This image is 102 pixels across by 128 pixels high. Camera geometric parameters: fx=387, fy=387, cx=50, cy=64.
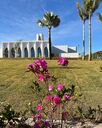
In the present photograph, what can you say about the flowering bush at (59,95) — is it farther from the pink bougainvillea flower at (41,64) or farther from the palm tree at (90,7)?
the palm tree at (90,7)

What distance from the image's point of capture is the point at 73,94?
5.59 m

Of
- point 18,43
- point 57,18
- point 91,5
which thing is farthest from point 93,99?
point 18,43

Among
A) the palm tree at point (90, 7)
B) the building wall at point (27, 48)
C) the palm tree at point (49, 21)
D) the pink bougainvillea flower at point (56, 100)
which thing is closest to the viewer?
the pink bougainvillea flower at point (56, 100)

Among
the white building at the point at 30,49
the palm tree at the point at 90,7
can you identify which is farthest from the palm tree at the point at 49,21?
the white building at the point at 30,49

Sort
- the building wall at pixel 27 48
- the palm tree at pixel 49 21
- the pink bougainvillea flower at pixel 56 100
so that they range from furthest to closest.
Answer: the building wall at pixel 27 48, the palm tree at pixel 49 21, the pink bougainvillea flower at pixel 56 100

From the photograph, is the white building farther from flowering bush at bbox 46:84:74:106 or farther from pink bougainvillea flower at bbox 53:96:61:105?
pink bougainvillea flower at bbox 53:96:61:105

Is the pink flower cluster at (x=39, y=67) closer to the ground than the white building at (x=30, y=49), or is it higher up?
closer to the ground

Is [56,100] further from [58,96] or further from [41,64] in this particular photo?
[41,64]

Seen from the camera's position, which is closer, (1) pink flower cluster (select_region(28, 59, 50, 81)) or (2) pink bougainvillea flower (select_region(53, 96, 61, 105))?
(2) pink bougainvillea flower (select_region(53, 96, 61, 105))

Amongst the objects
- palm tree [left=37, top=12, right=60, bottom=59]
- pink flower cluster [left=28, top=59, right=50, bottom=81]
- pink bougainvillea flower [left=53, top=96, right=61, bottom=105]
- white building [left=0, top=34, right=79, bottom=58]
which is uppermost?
palm tree [left=37, top=12, right=60, bottom=59]

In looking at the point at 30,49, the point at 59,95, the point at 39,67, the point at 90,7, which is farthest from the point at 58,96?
the point at 30,49

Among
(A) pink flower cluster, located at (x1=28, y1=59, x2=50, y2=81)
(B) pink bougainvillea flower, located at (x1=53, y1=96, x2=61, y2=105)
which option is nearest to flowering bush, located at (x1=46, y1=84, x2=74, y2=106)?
(B) pink bougainvillea flower, located at (x1=53, y1=96, x2=61, y2=105)

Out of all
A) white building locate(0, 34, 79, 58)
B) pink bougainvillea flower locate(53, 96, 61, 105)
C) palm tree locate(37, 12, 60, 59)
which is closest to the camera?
pink bougainvillea flower locate(53, 96, 61, 105)

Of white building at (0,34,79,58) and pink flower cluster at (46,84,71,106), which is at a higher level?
white building at (0,34,79,58)
